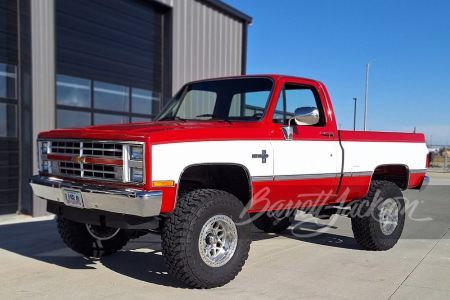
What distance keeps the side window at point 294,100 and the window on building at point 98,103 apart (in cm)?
522

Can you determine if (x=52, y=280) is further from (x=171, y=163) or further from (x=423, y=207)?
(x=423, y=207)

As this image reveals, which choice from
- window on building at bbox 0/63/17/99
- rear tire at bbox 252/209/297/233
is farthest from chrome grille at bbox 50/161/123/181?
window on building at bbox 0/63/17/99

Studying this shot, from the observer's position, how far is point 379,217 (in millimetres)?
5938

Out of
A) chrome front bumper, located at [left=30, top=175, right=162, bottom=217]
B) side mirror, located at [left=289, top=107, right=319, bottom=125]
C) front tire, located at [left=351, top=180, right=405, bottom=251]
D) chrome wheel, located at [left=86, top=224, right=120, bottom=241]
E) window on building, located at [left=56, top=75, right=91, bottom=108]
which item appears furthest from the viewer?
window on building, located at [left=56, top=75, right=91, bottom=108]

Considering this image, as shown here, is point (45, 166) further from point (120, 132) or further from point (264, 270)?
point (264, 270)

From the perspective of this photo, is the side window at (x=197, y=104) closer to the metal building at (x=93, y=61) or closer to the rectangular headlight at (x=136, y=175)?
the rectangular headlight at (x=136, y=175)

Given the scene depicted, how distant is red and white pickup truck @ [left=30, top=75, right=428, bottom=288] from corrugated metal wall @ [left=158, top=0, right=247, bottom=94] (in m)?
5.78

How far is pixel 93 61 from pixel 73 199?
5960 millimetres

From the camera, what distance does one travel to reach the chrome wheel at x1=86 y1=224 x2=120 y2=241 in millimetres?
5316

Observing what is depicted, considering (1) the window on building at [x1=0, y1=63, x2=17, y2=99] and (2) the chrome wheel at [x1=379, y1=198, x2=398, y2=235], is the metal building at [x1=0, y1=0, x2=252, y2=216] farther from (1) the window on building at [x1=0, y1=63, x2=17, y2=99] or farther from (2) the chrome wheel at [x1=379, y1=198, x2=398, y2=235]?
(2) the chrome wheel at [x1=379, y1=198, x2=398, y2=235]

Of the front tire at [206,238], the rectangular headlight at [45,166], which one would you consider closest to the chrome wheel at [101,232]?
the rectangular headlight at [45,166]

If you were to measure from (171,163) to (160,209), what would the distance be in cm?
40

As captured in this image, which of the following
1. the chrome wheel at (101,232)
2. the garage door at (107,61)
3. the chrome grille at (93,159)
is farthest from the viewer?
the garage door at (107,61)

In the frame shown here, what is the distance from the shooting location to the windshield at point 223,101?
510 centimetres
